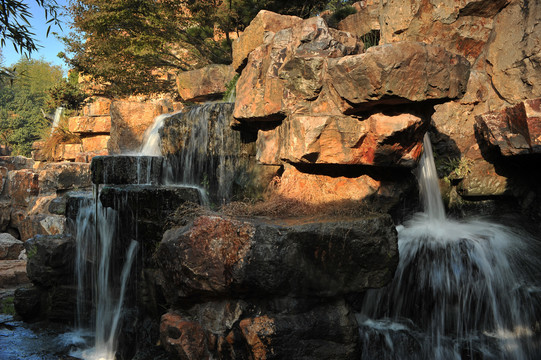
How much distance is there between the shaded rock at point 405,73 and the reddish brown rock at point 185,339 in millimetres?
3337

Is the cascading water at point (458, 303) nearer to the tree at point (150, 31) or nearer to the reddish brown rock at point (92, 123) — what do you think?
the tree at point (150, 31)

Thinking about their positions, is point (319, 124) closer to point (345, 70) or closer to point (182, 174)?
point (345, 70)

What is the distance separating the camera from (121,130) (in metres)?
11.1

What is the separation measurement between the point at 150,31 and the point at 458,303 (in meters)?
13.1

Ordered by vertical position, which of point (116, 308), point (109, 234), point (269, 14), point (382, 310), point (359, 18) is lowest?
point (116, 308)

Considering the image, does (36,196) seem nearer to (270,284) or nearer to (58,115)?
(58,115)

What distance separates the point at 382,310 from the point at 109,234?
4.43m

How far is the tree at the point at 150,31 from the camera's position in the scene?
12641mm

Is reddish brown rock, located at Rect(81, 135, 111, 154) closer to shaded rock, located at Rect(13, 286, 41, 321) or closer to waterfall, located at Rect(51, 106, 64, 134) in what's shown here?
waterfall, located at Rect(51, 106, 64, 134)

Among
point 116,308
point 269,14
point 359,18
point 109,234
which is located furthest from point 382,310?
point 359,18

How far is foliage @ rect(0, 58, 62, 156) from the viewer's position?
108ft

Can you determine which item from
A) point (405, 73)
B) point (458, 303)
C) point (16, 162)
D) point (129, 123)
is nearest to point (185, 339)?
point (458, 303)

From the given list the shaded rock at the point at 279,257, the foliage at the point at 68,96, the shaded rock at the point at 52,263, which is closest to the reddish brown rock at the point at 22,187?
the foliage at the point at 68,96

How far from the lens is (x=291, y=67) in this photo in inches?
221
